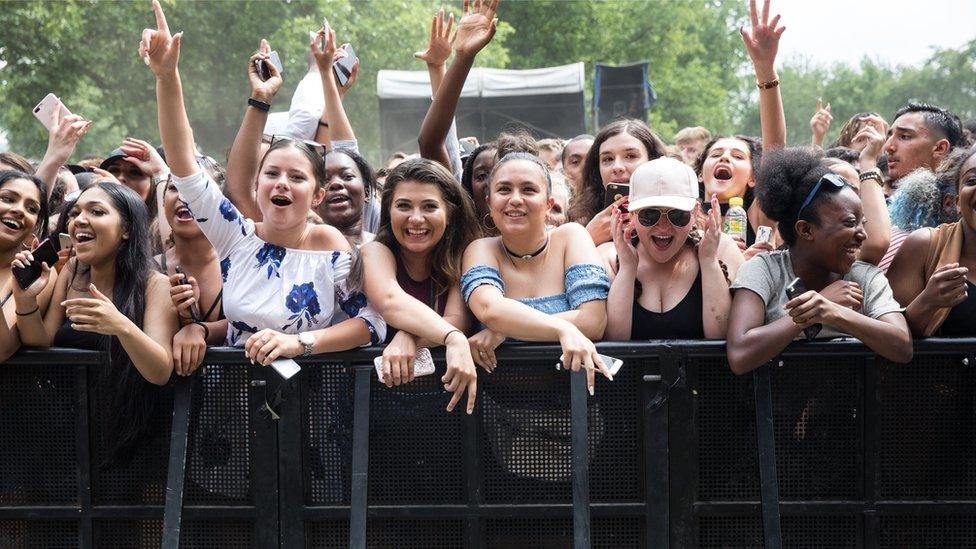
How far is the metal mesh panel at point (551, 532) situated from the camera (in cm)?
330

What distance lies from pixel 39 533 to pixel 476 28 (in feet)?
9.51

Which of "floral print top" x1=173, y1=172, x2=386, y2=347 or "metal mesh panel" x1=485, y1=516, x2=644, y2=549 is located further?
"floral print top" x1=173, y1=172, x2=386, y2=347

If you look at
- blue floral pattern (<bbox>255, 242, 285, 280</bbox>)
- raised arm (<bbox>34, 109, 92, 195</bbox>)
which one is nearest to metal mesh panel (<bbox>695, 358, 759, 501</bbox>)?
blue floral pattern (<bbox>255, 242, 285, 280</bbox>)

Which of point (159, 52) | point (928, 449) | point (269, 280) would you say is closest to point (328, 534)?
point (269, 280)

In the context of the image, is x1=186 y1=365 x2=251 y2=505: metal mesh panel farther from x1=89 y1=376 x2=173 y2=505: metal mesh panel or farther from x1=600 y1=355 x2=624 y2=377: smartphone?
x1=600 y1=355 x2=624 y2=377: smartphone

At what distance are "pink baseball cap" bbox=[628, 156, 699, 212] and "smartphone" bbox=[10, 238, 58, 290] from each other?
7.67 feet

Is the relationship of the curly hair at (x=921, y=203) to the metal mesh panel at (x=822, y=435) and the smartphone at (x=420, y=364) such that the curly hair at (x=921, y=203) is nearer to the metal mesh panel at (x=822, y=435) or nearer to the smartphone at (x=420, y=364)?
the metal mesh panel at (x=822, y=435)

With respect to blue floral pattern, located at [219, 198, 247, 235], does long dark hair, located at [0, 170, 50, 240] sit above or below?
above

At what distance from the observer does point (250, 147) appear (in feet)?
A: 14.9

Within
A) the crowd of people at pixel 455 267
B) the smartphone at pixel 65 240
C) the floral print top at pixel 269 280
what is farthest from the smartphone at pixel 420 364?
the smartphone at pixel 65 240

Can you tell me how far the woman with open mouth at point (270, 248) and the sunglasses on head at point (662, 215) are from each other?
1.14m

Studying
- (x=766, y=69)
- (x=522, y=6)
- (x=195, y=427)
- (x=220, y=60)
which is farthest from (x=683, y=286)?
(x=522, y=6)

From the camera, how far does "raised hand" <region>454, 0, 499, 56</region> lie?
14.8 feet

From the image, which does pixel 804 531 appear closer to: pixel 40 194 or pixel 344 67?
pixel 40 194
